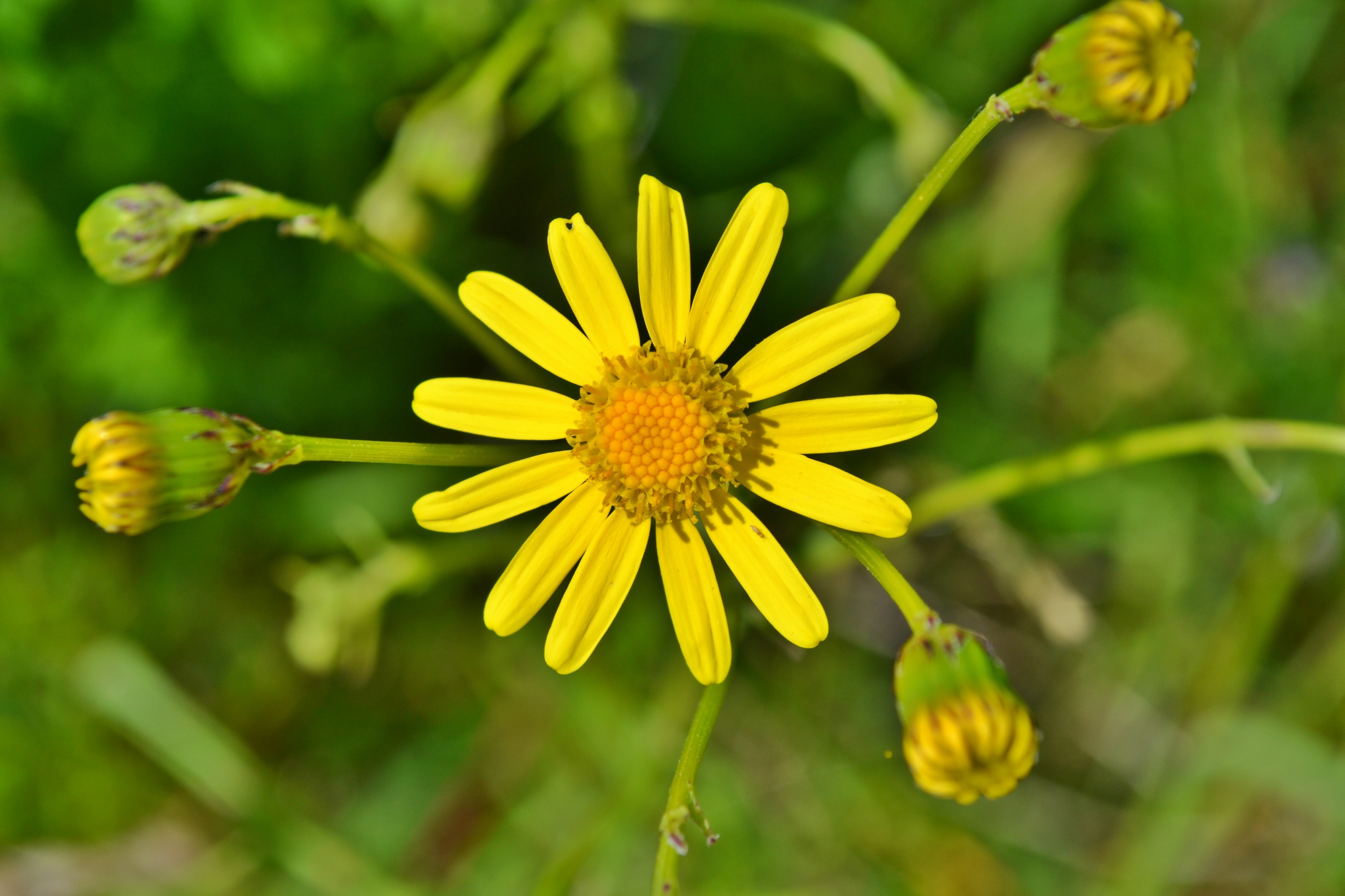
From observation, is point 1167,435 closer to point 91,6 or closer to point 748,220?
point 748,220

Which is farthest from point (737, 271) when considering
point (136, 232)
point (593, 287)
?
point (136, 232)

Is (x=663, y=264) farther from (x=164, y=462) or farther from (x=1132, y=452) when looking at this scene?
(x=1132, y=452)

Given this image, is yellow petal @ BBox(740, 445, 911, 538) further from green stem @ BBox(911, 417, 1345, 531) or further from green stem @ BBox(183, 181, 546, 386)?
green stem @ BBox(183, 181, 546, 386)

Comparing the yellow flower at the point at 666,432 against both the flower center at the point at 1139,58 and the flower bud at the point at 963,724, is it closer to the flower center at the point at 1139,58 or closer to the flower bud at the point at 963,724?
the flower bud at the point at 963,724

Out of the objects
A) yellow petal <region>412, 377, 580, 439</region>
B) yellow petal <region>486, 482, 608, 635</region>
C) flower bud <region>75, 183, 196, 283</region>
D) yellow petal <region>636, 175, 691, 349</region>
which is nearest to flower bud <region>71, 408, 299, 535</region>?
yellow petal <region>412, 377, 580, 439</region>

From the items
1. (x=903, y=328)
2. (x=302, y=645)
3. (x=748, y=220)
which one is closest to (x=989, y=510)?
(x=903, y=328)

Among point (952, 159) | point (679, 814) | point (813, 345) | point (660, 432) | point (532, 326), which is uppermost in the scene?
point (952, 159)

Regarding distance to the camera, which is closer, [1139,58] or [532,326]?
[1139,58]

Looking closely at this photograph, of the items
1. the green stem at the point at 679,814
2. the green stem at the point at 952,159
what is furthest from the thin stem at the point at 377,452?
the green stem at the point at 952,159
